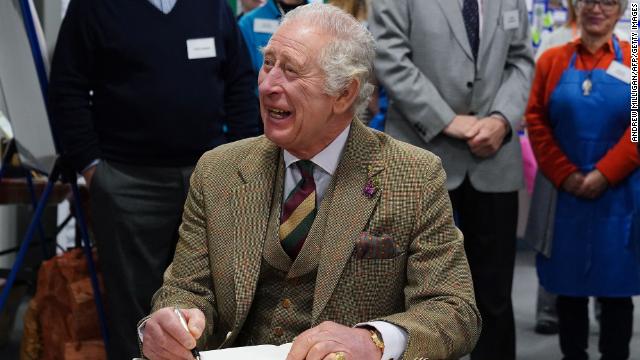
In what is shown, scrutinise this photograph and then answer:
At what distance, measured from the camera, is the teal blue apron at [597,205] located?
4.07 metres

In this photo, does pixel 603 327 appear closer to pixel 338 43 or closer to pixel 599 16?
pixel 599 16

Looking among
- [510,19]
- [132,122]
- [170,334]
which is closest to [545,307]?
[510,19]

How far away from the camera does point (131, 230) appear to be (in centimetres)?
347

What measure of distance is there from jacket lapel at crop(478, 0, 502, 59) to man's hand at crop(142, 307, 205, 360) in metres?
2.20

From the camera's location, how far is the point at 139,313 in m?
3.48

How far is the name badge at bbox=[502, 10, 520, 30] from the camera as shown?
3.85 meters

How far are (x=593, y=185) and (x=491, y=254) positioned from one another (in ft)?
1.90

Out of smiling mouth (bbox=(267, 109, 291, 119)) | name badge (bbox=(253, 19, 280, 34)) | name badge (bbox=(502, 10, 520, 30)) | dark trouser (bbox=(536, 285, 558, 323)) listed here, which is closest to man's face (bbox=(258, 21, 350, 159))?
smiling mouth (bbox=(267, 109, 291, 119))

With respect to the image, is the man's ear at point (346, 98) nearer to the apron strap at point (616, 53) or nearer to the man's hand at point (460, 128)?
the man's hand at point (460, 128)

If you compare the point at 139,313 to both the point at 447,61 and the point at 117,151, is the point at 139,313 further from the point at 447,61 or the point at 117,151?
the point at 447,61

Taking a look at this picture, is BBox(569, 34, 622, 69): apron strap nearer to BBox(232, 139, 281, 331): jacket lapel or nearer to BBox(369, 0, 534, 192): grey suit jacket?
BBox(369, 0, 534, 192): grey suit jacket

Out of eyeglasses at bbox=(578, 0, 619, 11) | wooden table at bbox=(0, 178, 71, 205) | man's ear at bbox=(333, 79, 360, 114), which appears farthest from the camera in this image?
wooden table at bbox=(0, 178, 71, 205)

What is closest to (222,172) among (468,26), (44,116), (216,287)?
(216,287)

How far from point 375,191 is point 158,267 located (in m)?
1.58
